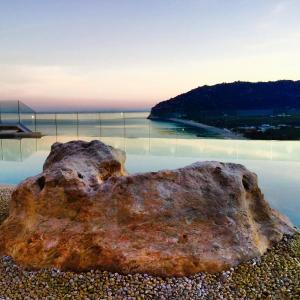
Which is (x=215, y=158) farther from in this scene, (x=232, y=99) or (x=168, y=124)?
(x=232, y=99)

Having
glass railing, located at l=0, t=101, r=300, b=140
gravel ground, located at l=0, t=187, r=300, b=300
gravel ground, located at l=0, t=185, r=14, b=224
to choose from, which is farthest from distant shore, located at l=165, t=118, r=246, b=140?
gravel ground, located at l=0, t=187, r=300, b=300

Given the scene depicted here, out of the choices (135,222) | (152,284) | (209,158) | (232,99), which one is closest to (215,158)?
(209,158)

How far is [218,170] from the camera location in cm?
363

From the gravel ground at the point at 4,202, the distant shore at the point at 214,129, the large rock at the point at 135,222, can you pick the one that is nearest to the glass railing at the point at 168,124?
the distant shore at the point at 214,129

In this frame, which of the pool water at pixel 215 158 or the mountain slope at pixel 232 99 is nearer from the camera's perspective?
the pool water at pixel 215 158

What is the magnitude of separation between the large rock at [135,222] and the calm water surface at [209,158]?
1.93m

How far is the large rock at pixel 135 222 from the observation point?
3109mm

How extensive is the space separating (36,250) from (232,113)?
14.7 metres

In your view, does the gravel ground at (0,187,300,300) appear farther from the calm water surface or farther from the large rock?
the calm water surface

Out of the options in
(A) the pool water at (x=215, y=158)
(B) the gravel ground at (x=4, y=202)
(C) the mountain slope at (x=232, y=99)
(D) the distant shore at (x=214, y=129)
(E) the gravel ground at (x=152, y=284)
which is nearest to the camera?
(E) the gravel ground at (x=152, y=284)

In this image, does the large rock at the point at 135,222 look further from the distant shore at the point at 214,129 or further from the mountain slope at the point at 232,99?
the mountain slope at the point at 232,99

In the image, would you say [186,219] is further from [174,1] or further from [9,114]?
[9,114]

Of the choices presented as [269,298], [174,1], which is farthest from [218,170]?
[174,1]

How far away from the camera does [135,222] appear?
323cm
